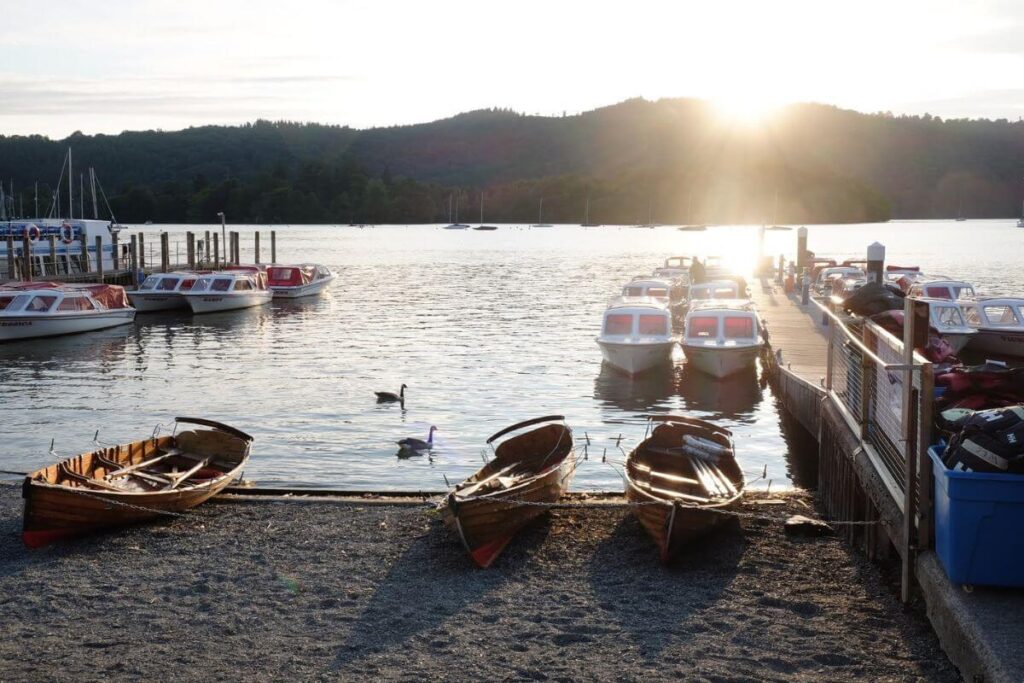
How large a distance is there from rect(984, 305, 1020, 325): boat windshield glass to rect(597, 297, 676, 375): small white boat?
1076 centimetres

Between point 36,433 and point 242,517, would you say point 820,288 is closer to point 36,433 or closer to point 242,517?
point 36,433

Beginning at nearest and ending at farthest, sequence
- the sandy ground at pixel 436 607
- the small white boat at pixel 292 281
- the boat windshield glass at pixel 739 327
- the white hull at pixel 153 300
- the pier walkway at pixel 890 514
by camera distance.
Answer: the pier walkway at pixel 890 514
the sandy ground at pixel 436 607
the boat windshield glass at pixel 739 327
the white hull at pixel 153 300
the small white boat at pixel 292 281

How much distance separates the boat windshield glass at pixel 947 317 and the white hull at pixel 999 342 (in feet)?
2.23

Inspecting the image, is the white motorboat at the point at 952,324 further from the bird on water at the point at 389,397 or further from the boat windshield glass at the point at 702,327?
the bird on water at the point at 389,397

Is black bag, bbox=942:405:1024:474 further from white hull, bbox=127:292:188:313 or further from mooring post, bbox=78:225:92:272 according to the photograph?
mooring post, bbox=78:225:92:272

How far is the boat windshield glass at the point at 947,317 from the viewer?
34.7m

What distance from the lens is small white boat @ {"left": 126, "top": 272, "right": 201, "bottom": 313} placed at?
184ft

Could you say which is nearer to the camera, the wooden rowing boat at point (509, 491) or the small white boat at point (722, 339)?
the wooden rowing boat at point (509, 491)

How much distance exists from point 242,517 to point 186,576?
2.57 m

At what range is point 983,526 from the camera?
8.50 meters

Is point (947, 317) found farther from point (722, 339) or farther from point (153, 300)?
point (153, 300)

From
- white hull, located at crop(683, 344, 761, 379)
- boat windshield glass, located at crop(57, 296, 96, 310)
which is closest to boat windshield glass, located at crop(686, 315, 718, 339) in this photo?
white hull, located at crop(683, 344, 761, 379)

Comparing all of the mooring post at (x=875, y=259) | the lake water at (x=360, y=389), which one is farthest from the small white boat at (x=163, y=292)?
the mooring post at (x=875, y=259)

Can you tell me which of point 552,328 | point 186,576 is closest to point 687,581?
point 186,576
